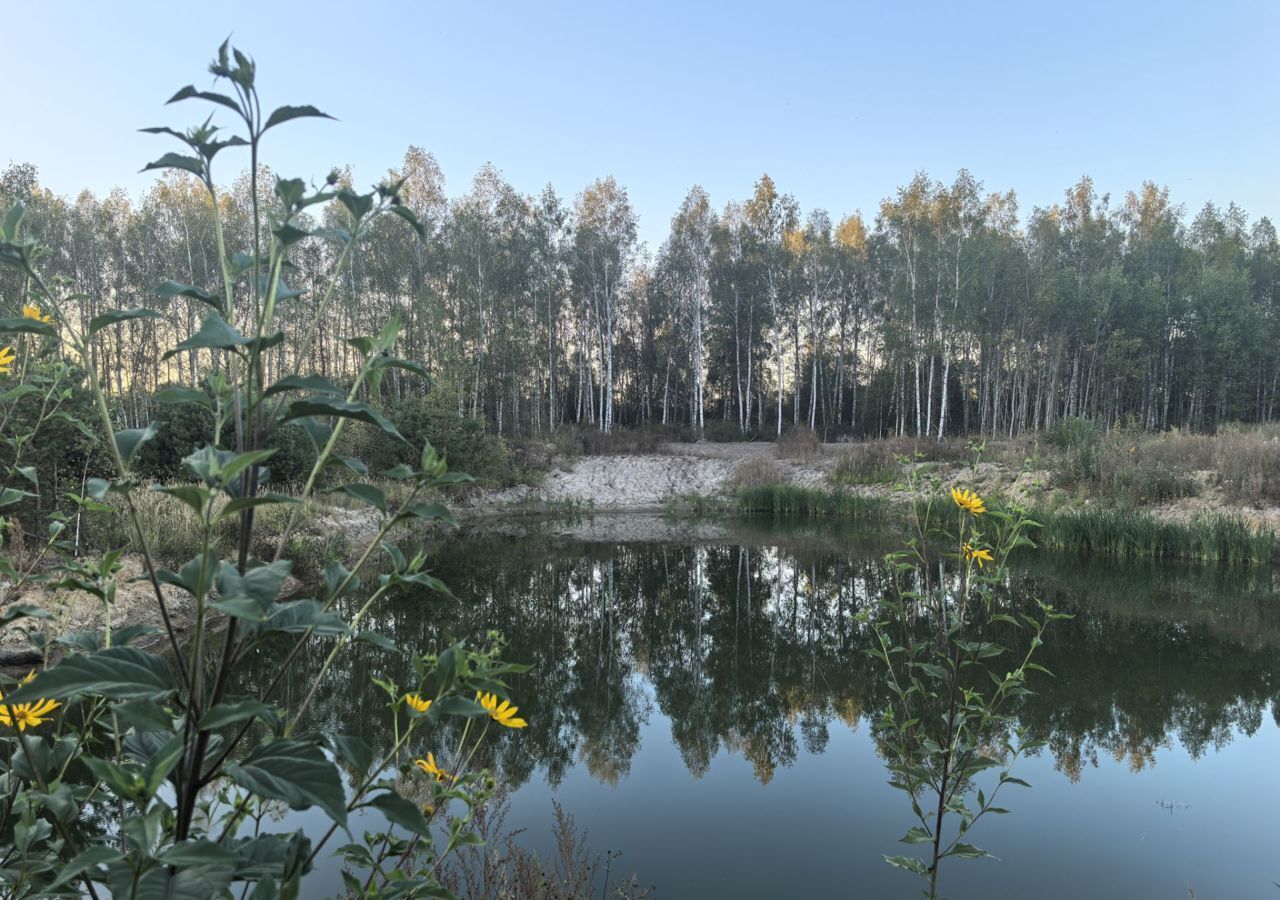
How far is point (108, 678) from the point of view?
2.50 ft

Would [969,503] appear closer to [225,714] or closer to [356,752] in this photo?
[356,752]

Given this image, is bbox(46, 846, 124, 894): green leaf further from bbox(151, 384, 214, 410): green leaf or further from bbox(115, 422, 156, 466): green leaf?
bbox(151, 384, 214, 410): green leaf

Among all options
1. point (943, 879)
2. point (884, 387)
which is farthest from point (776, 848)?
point (884, 387)

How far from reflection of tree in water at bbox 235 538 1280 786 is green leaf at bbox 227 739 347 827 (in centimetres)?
310

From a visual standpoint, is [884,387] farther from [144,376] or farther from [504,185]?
[144,376]

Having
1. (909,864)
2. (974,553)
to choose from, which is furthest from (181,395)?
(909,864)

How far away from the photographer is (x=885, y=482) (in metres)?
16.7

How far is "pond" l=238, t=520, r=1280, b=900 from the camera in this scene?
2.92 m

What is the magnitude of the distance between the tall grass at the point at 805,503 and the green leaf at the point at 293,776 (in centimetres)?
1456

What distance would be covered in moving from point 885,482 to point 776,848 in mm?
14678

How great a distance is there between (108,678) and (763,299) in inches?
1102

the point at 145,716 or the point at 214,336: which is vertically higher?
the point at 214,336

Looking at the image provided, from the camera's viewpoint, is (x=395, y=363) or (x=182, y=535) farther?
(x=182, y=535)

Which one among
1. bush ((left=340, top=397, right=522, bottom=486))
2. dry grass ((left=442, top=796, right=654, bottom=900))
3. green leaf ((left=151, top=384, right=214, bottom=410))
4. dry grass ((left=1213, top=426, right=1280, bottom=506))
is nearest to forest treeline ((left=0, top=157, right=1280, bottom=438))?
bush ((left=340, top=397, right=522, bottom=486))
